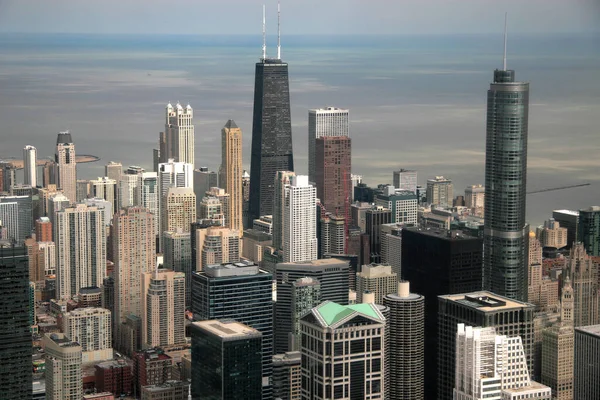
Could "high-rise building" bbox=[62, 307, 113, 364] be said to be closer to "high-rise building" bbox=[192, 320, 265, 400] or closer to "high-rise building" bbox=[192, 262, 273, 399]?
"high-rise building" bbox=[192, 262, 273, 399]

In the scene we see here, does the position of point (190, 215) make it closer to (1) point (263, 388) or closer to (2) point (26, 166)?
(2) point (26, 166)

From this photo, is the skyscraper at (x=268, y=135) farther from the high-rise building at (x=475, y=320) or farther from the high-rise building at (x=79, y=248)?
the high-rise building at (x=475, y=320)

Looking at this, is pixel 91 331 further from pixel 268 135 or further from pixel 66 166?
pixel 268 135

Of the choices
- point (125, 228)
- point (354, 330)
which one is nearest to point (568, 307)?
point (354, 330)

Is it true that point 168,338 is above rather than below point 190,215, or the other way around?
below

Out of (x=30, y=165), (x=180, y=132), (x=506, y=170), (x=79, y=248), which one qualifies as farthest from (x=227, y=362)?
(x=180, y=132)

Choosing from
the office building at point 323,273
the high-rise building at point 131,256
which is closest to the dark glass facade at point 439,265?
the office building at point 323,273
